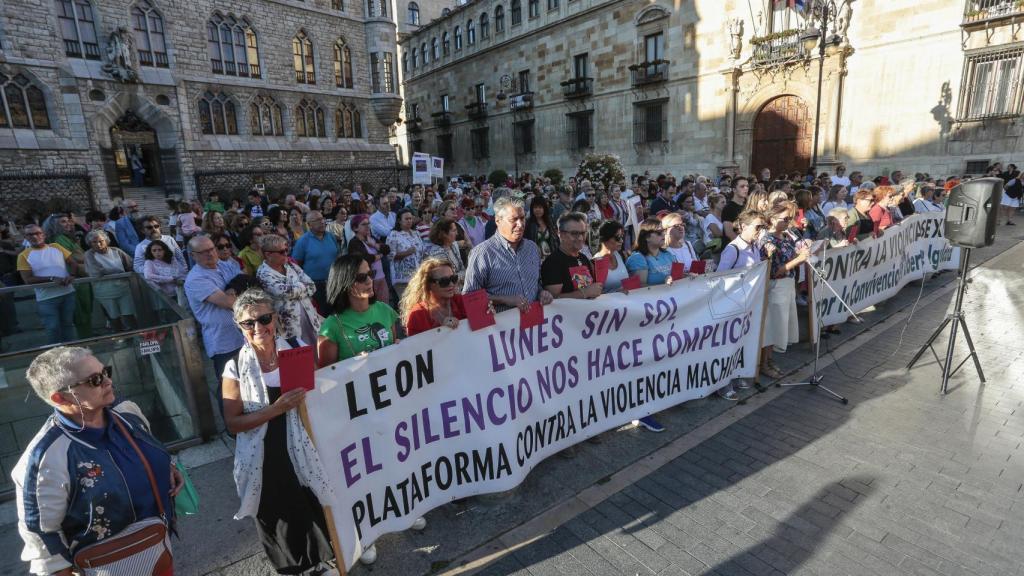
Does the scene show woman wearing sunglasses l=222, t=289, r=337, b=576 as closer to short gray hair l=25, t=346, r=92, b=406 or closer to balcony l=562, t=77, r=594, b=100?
short gray hair l=25, t=346, r=92, b=406

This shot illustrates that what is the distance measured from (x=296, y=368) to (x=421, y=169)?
42.1ft

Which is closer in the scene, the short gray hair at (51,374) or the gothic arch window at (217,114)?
the short gray hair at (51,374)

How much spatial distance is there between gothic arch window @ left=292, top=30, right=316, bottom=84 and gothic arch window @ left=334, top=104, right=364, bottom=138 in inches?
84.1

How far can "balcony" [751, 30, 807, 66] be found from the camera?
20328 millimetres

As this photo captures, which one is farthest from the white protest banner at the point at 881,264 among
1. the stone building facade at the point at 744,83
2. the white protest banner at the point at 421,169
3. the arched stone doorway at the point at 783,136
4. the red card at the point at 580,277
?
the arched stone doorway at the point at 783,136

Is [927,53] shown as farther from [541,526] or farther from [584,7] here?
[541,526]

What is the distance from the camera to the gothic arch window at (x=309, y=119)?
27594mm

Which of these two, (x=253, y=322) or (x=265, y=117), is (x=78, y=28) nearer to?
(x=265, y=117)

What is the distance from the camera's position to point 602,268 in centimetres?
484

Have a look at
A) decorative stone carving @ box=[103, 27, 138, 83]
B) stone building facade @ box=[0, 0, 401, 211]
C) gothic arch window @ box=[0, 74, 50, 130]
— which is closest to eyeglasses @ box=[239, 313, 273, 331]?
stone building facade @ box=[0, 0, 401, 211]

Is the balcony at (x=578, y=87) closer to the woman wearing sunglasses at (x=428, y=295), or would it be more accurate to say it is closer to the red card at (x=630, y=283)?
the red card at (x=630, y=283)

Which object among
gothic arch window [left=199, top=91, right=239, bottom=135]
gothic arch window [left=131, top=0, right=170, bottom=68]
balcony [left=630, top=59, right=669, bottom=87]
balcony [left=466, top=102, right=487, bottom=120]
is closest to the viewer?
gothic arch window [left=131, top=0, right=170, bottom=68]

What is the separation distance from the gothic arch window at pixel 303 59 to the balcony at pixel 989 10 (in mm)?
28355

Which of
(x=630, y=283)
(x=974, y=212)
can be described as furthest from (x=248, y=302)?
(x=974, y=212)
